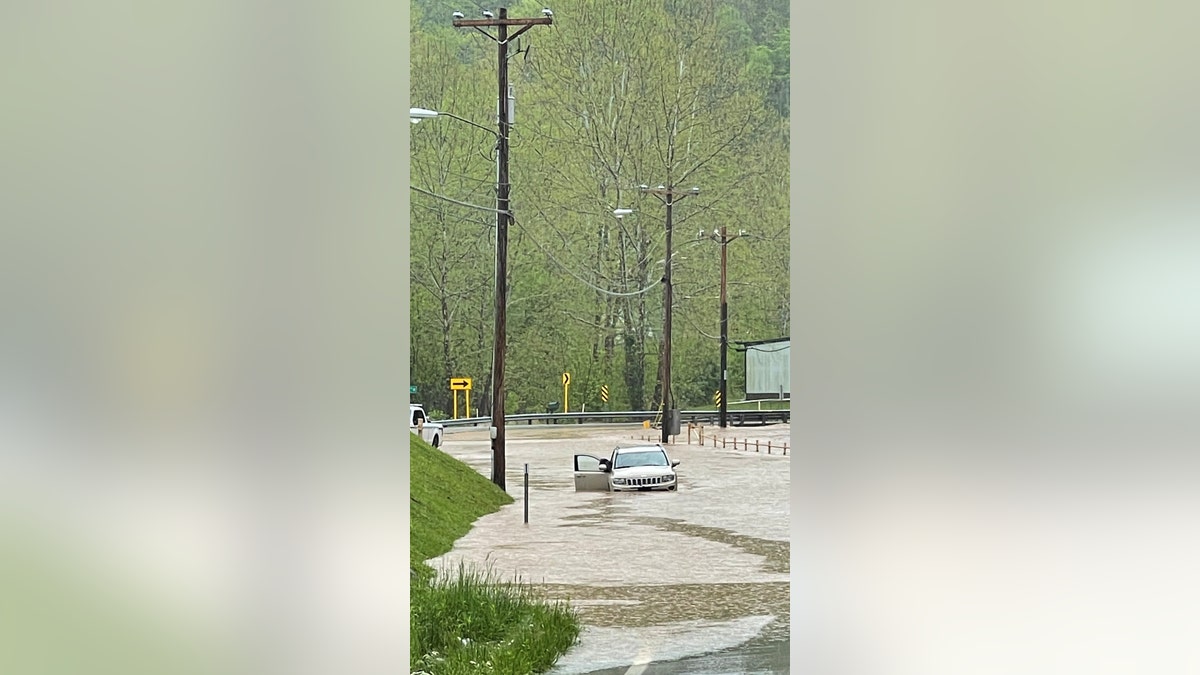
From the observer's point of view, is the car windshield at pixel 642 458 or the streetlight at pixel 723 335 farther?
the streetlight at pixel 723 335

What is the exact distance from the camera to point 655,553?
1220 centimetres

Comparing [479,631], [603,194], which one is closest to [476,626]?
[479,631]

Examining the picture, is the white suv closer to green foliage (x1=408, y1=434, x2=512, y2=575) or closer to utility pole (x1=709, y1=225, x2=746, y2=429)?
green foliage (x1=408, y1=434, x2=512, y2=575)

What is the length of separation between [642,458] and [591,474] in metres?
→ 0.64

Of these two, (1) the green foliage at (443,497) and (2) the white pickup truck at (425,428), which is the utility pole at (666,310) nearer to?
(2) the white pickup truck at (425,428)

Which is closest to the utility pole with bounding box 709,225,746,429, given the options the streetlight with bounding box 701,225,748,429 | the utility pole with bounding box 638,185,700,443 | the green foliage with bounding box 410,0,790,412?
the streetlight with bounding box 701,225,748,429

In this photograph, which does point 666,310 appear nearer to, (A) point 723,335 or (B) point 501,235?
(A) point 723,335

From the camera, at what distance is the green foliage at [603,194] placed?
621 inches

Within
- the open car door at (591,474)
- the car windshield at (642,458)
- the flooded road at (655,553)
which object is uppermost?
the car windshield at (642,458)

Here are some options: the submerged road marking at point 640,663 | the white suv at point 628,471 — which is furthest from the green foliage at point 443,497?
the submerged road marking at point 640,663
